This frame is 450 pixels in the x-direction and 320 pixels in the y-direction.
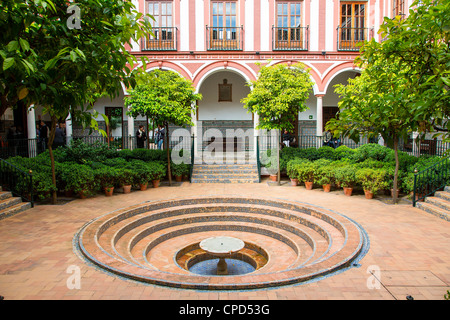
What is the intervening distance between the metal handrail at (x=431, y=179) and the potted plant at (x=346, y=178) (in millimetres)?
1691

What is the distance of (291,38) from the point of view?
51.8ft

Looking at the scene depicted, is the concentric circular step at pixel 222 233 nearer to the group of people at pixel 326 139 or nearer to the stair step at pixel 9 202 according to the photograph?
the stair step at pixel 9 202

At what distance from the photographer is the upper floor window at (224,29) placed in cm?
1572

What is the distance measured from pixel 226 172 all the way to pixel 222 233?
4.62 meters

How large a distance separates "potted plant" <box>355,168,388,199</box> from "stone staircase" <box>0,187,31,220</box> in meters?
9.06

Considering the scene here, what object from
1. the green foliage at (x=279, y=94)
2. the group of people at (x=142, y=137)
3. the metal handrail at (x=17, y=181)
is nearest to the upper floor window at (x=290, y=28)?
the green foliage at (x=279, y=94)

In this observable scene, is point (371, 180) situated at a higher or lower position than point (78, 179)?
lower

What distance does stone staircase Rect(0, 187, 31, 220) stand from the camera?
7.81 metres

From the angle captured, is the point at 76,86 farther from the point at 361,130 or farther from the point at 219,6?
the point at 219,6

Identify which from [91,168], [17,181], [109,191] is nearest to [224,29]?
[91,168]

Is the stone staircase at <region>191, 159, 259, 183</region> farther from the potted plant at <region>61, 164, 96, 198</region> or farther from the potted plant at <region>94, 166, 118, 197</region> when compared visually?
the potted plant at <region>61, 164, 96, 198</region>

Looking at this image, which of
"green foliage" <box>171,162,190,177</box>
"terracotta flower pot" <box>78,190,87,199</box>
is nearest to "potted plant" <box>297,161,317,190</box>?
"green foliage" <box>171,162,190,177</box>

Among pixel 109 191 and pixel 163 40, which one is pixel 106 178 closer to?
pixel 109 191

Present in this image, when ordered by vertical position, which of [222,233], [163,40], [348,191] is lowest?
[222,233]
